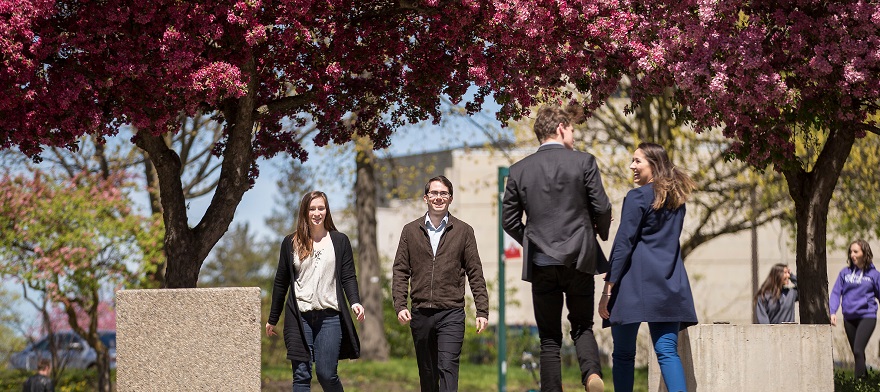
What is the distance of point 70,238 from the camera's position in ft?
64.0

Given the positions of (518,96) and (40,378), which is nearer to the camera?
(518,96)

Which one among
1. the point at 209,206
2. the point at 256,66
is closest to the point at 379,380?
the point at 209,206

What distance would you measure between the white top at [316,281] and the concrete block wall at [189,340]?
433mm

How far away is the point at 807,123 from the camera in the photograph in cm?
1108

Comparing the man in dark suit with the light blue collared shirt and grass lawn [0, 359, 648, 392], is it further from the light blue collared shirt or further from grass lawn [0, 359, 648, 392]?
grass lawn [0, 359, 648, 392]

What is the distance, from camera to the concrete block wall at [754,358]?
8938 millimetres

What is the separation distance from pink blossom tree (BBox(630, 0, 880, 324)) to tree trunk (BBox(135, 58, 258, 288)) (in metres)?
3.94

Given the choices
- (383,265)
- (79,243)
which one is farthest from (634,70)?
(383,265)

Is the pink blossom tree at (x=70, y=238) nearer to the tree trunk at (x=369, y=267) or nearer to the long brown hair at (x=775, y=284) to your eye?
the tree trunk at (x=369, y=267)

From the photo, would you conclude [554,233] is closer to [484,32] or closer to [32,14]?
[484,32]

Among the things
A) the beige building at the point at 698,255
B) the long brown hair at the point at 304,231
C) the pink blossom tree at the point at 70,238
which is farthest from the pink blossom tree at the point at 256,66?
the beige building at the point at 698,255

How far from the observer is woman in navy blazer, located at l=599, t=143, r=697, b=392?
288 inches

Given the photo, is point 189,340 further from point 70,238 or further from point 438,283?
point 70,238

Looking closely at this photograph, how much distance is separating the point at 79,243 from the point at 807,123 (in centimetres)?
1316
